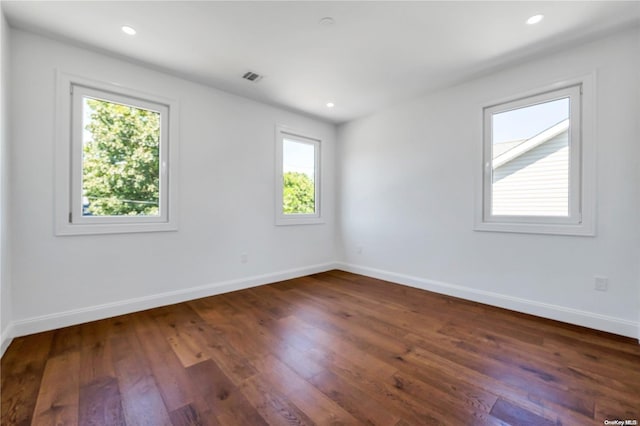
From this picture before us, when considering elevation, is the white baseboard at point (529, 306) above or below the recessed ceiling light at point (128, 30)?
below

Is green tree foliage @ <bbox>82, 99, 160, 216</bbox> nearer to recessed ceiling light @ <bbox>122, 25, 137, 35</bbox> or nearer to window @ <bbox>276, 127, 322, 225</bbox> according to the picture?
recessed ceiling light @ <bbox>122, 25, 137, 35</bbox>

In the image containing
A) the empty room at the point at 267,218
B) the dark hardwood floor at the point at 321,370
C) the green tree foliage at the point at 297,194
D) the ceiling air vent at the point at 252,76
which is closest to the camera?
the dark hardwood floor at the point at 321,370

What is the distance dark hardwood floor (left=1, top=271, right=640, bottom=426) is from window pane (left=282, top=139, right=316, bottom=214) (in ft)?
6.24

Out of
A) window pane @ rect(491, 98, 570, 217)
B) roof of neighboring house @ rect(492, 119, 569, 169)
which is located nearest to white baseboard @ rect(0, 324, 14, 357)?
window pane @ rect(491, 98, 570, 217)

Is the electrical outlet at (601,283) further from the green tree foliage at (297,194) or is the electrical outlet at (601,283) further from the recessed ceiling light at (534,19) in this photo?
the green tree foliage at (297,194)

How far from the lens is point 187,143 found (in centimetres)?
318

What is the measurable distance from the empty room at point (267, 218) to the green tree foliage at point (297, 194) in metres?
0.47

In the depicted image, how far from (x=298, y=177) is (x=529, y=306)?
333cm

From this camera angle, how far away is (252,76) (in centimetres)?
310

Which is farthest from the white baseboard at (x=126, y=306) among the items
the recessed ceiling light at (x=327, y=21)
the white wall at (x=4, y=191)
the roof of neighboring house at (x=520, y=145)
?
the roof of neighboring house at (x=520, y=145)

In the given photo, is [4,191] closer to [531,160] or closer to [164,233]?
[164,233]

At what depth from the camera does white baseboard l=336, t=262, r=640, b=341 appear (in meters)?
2.32

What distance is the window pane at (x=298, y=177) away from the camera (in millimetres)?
4227

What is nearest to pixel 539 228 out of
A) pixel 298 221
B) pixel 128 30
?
pixel 298 221
